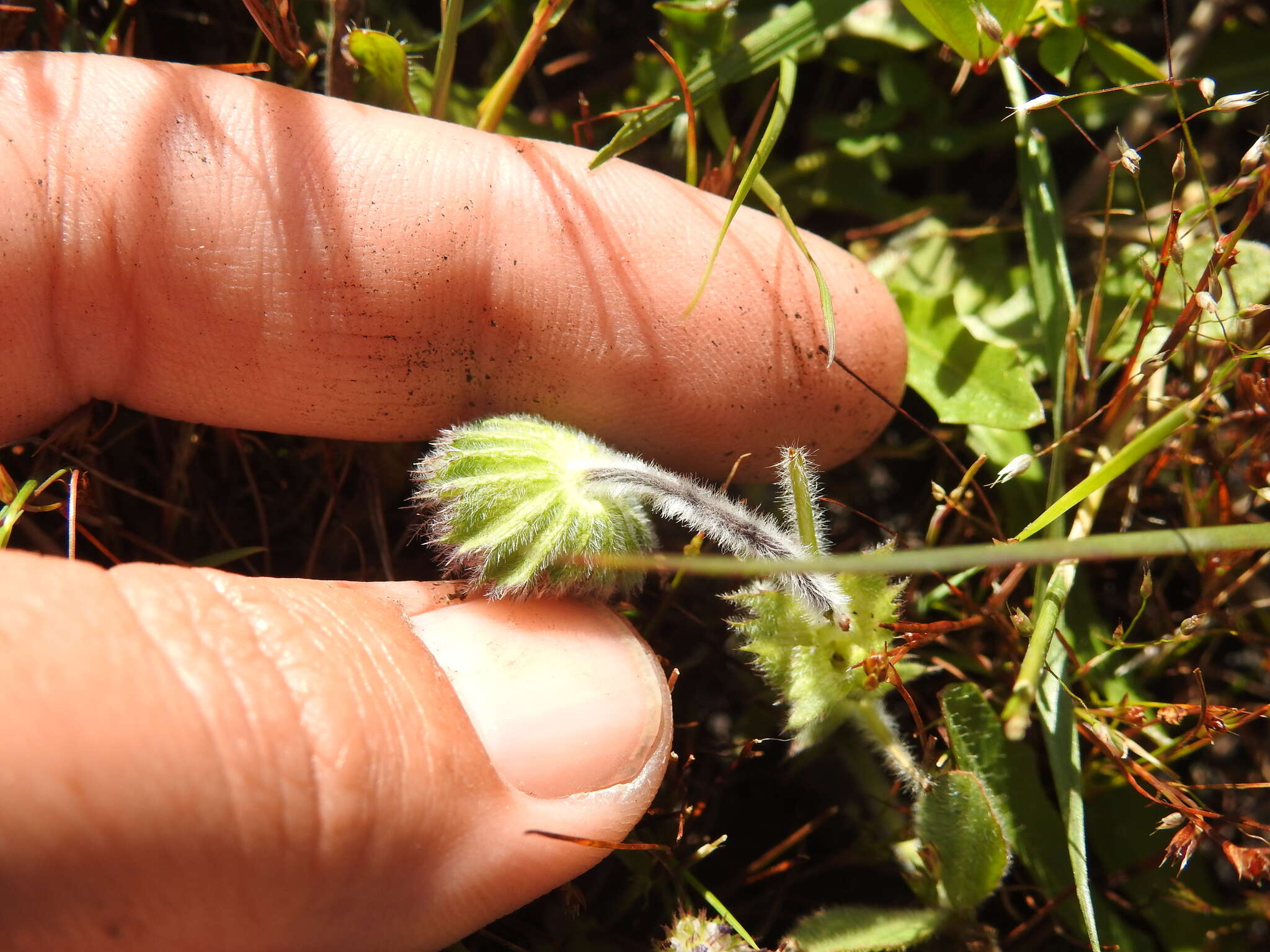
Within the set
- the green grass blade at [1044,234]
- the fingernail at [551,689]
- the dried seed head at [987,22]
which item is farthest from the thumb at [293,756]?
the dried seed head at [987,22]

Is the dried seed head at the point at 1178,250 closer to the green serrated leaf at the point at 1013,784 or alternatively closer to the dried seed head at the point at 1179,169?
the dried seed head at the point at 1179,169

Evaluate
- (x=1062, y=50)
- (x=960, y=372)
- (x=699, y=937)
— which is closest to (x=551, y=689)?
(x=699, y=937)

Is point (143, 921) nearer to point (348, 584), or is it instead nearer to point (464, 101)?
point (348, 584)

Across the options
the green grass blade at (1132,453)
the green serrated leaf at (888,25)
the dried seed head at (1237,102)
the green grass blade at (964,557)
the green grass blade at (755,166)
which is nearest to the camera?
the green grass blade at (964,557)

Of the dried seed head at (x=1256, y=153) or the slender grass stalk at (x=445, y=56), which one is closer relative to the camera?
the dried seed head at (x=1256, y=153)

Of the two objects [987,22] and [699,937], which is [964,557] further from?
Result: [987,22]

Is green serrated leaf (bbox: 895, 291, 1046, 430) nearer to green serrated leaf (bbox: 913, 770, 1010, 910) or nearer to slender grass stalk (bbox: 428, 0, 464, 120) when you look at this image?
green serrated leaf (bbox: 913, 770, 1010, 910)
